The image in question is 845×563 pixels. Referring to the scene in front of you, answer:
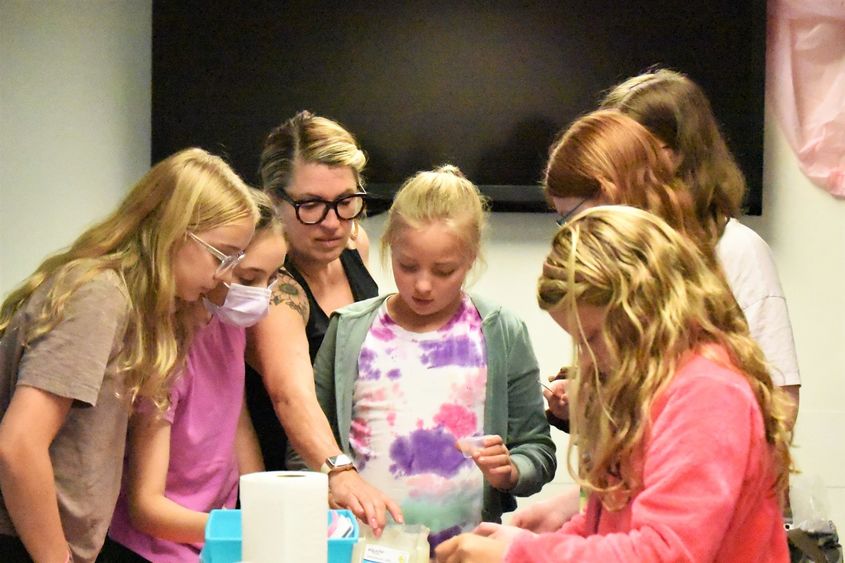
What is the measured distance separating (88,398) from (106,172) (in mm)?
2039

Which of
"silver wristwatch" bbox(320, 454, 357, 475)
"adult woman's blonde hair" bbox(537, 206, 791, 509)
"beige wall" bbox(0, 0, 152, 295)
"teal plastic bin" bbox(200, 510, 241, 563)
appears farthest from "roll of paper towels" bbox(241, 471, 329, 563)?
"beige wall" bbox(0, 0, 152, 295)

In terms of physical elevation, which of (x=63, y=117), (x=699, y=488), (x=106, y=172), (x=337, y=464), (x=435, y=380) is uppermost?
(x=63, y=117)

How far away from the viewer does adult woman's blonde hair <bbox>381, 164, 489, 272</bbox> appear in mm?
2057

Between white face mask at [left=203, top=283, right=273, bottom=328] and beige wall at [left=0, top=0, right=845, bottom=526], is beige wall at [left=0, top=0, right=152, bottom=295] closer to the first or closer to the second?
beige wall at [left=0, top=0, right=845, bottom=526]

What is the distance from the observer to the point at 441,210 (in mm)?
2062

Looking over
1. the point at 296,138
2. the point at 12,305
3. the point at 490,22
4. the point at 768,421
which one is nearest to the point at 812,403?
the point at 490,22

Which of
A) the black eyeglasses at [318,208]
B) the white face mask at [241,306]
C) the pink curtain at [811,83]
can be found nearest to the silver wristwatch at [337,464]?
the white face mask at [241,306]

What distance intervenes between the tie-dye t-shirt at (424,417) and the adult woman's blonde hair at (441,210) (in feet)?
0.54

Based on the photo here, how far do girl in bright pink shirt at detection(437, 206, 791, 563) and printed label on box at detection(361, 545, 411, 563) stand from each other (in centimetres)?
8

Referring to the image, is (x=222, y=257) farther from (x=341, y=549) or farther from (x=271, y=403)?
(x=341, y=549)

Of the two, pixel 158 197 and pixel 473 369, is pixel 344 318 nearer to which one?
pixel 473 369

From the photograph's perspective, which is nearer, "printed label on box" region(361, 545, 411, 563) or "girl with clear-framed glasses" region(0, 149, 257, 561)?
"printed label on box" region(361, 545, 411, 563)

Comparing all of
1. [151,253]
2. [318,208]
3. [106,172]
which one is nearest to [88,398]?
[151,253]

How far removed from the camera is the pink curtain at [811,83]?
3.37 meters
